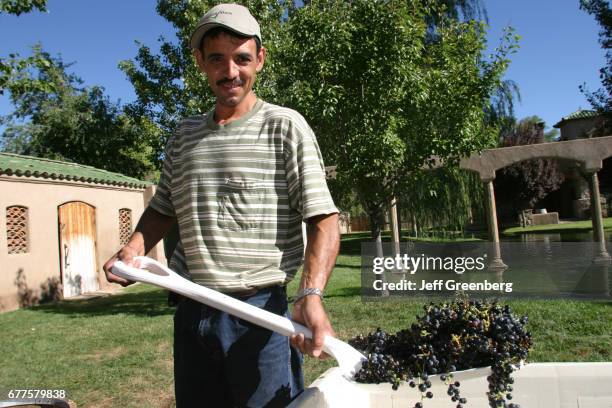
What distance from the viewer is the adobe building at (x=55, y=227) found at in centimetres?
1056

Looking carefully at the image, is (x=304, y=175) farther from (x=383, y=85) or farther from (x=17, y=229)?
(x=17, y=229)

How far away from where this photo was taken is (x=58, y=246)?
11.7 metres

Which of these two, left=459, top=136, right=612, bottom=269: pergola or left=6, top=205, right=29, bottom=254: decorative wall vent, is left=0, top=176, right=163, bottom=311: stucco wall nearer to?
left=6, top=205, right=29, bottom=254: decorative wall vent

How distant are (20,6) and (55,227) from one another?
561 cm

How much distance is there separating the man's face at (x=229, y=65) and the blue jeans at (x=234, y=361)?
2.02 ft

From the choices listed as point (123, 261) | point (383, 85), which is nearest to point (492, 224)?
point (383, 85)

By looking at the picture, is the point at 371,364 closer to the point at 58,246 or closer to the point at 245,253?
the point at 245,253

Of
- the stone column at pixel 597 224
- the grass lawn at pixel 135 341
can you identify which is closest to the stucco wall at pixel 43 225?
the grass lawn at pixel 135 341

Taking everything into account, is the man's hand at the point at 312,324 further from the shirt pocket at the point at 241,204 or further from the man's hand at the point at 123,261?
the man's hand at the point at 123,261

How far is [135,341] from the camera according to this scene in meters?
6.60

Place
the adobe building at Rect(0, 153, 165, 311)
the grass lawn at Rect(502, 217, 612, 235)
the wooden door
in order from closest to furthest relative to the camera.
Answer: the adobe building at Rect(0, 153, 165, 311)
the wooden door
the grass lawn at Rect(502, 217, 612, 235)

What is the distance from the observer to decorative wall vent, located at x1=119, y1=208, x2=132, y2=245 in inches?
552

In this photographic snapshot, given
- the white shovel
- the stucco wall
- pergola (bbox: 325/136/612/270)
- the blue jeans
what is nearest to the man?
the blue jeans

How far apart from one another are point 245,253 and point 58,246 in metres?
11.5
